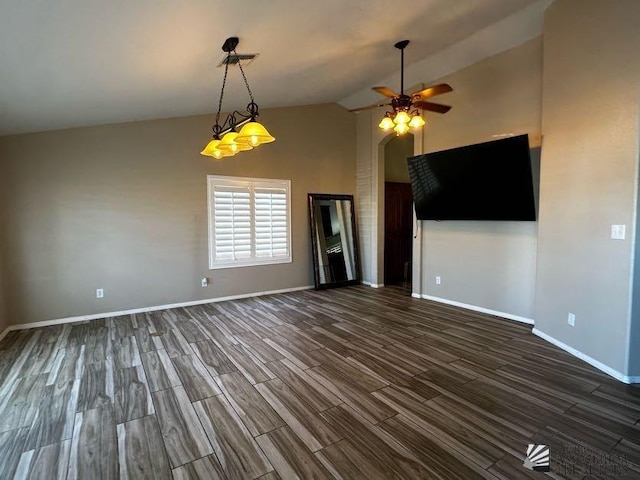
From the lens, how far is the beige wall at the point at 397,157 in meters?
7.08

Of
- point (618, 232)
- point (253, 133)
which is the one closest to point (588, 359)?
point (618, 232)

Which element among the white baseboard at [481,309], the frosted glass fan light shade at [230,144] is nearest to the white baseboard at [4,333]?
the frosted glass fan light shade at [230,144]

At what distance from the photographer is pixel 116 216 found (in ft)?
15.1

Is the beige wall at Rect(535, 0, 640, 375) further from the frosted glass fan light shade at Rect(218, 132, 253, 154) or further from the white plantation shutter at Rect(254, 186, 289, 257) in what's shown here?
the white plantation shutter at Rect(254, 186, 289, 257)

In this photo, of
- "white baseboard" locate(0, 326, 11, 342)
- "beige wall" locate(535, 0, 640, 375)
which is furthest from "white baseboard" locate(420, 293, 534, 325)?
"white baseboard" locate(0, 326, 11, 342)

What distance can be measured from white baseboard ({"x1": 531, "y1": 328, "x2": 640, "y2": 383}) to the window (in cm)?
406

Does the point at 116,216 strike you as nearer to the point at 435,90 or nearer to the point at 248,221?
the point at 248,221

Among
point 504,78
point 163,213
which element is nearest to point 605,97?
point 504,78

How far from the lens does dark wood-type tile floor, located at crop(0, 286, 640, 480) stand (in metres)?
1.84

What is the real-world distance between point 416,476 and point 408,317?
114 inches

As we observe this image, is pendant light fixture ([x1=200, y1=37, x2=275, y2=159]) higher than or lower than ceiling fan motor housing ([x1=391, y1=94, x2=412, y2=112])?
lower

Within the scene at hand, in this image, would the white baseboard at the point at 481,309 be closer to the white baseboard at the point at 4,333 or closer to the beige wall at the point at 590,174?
the beige wall at the point at 590,174

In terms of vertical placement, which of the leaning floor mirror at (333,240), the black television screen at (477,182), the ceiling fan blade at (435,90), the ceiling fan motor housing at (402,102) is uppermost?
the ceiling fan blade at (435,90)

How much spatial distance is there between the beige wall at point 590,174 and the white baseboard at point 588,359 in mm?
38
